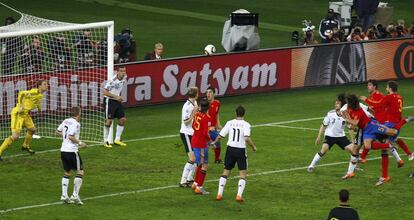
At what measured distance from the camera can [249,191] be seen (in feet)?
96.6

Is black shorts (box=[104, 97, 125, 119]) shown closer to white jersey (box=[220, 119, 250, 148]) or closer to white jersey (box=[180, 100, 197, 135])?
white jersey (box=[180, 100, 197, 135])

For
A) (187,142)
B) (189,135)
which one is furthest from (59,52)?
(187,142)

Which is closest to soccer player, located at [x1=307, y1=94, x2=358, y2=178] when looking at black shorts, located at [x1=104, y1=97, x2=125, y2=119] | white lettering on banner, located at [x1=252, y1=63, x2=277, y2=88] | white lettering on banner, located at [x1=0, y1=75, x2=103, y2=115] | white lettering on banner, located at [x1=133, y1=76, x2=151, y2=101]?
black shorts, located at [x1=104, y1=97, x2=125, y2=119]

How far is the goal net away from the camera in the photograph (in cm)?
3653

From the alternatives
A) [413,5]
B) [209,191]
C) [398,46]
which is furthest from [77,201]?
[413,5]

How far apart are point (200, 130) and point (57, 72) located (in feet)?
33.6

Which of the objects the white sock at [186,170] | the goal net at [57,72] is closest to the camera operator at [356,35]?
the goal net at [57,72]

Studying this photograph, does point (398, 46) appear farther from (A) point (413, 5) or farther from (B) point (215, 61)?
(A) point (413, 5)

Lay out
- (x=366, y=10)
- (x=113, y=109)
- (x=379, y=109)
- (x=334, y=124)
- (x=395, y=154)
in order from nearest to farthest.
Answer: (x=334, y=124)
(x=379, y=109)
(x=395, y=154)
(x=113, y=109)
(x=366, y=10)

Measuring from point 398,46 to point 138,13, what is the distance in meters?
19.0

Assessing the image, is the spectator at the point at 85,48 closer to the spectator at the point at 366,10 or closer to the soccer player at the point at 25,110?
the soccer player at the point at 25,110

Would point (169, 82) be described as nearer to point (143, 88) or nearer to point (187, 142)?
point (143, 88)

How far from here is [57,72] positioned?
37.9m

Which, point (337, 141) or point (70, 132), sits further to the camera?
point (337, 141)
